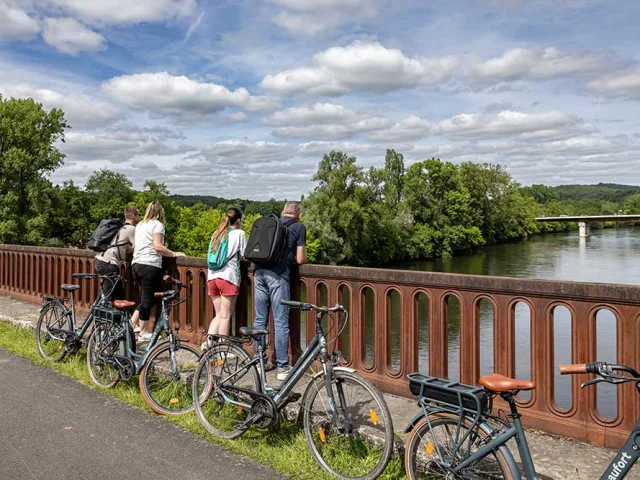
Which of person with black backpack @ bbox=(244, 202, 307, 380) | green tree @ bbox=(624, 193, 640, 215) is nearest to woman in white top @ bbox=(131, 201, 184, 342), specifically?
person with black backpack @ bbox=(244, 202, 307, 380)

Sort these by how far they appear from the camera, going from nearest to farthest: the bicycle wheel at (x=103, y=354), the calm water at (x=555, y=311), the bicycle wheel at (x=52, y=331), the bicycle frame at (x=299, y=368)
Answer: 1. the bicycle frame at (x=299, y=368)
2. the bicycle wheel at (x=103, y=354)
3. the bicycle wheel at (x=52, y=331)
4. the calm water at (x=555, y=311)

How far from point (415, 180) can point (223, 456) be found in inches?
2496

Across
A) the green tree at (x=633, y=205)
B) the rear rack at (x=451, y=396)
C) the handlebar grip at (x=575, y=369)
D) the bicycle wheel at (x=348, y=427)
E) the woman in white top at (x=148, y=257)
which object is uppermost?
the green tree at (x=633, y=205)

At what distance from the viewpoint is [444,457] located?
10.0ft

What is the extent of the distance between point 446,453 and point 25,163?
4189 centimetres

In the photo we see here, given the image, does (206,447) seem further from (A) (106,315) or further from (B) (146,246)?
(B) (146,246)

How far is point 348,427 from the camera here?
372cm

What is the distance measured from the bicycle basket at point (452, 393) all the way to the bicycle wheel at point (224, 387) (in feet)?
4.84

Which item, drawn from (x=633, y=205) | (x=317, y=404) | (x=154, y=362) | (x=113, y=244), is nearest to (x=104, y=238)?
(x=113, y=244)

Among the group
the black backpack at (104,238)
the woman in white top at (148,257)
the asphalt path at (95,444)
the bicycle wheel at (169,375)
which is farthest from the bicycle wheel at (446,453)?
the black backpack at (104,238)

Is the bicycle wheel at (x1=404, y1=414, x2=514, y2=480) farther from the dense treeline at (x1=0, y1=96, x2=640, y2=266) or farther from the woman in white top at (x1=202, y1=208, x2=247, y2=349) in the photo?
the dense treeline at (x1=0, y1=96, x2=640, y2=266)

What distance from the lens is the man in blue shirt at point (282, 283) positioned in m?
5.07

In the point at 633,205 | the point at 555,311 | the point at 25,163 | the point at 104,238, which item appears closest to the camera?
the point at 104,238

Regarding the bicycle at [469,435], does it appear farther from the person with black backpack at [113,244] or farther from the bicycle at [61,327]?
the person with black backpack at [113,244]
